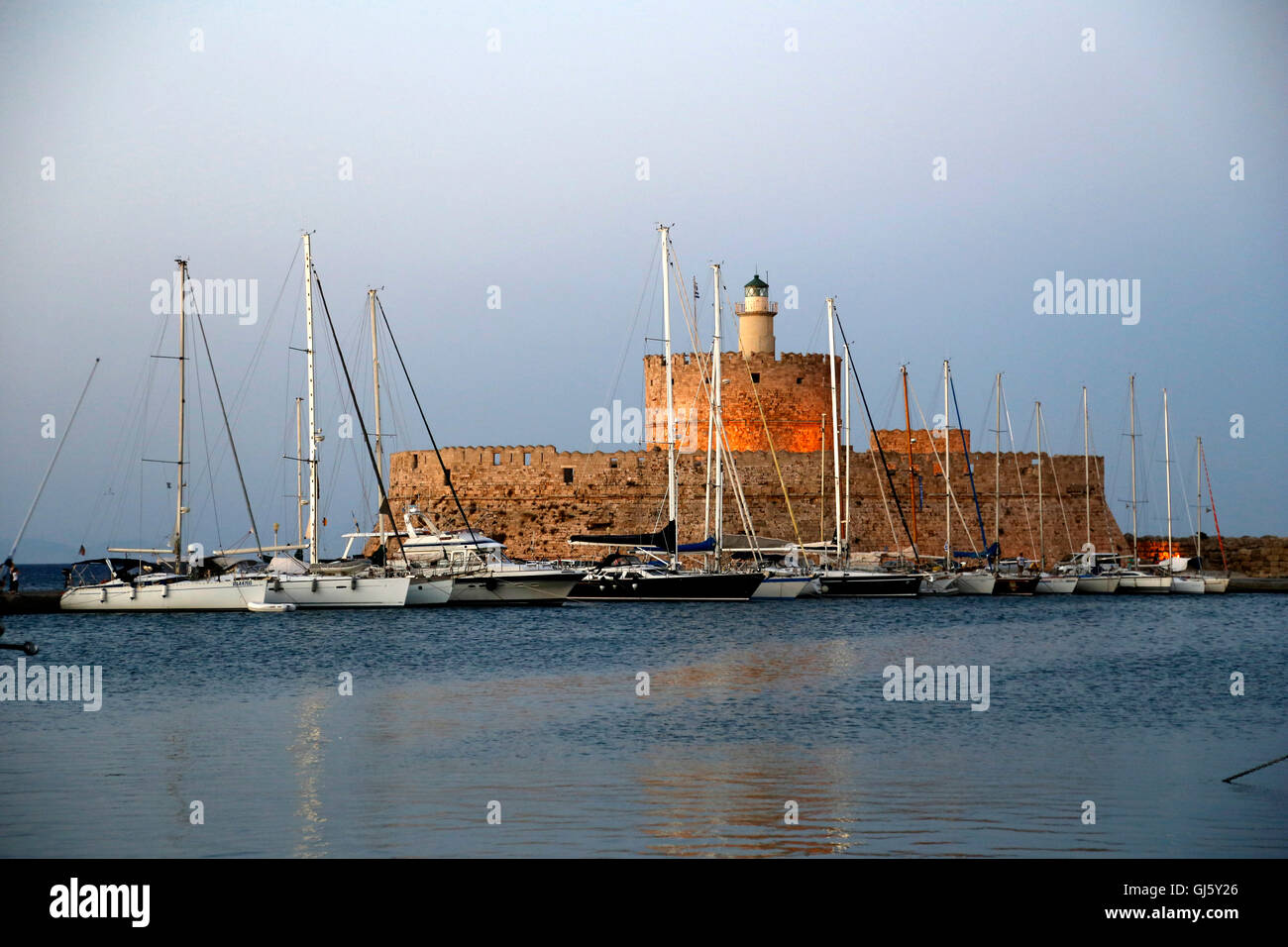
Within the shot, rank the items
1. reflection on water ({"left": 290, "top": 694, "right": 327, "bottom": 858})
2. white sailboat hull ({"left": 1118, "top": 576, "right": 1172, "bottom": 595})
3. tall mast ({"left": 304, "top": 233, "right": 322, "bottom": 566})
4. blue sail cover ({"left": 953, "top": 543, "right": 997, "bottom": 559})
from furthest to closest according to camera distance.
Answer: white sailboat hull ({"left": 1118, "top": 576, "right": 1172, "bottom": 595})
blue sail cover ({"left": 953, "top": 543, "right": 997, "bottom": 559})
tall mast ({"left": 304, "top": 233, "right": 322, "bottom": 566})
reflection on water ({"left": 290, "top": 694, "right": 327, "bottom": 858})

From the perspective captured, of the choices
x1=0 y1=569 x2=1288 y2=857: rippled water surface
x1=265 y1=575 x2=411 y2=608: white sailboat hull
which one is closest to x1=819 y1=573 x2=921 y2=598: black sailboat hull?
x1=0 y1=569 x2=1288 y2=857: rippled water surface

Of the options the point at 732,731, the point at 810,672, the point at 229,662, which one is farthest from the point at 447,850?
the point at 229,662

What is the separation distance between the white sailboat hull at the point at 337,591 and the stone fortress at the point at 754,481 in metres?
11.3

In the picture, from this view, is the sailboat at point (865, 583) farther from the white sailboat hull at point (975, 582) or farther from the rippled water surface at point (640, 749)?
the rippled water surface at point (640, 749)

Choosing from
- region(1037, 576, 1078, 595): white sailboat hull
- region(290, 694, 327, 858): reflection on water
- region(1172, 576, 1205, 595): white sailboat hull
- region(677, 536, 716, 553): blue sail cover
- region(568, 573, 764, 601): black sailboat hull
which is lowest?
region(1172, 576, 1205, 595): white sailboat hull

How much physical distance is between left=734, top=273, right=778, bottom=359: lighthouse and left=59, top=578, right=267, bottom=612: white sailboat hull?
18290 mm

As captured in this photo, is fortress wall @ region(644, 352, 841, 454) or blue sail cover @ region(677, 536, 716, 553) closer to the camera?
blue sail cover @ region(677, 536, 716, 553)

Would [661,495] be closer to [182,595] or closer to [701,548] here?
[701,548]

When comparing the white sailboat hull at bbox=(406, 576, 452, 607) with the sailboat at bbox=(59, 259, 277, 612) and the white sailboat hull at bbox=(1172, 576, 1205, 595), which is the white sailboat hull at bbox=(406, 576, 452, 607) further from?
the white sailboat hull at bbox=(1172, 576, 1205, 595)

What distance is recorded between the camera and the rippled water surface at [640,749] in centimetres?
780

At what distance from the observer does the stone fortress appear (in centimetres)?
3772
